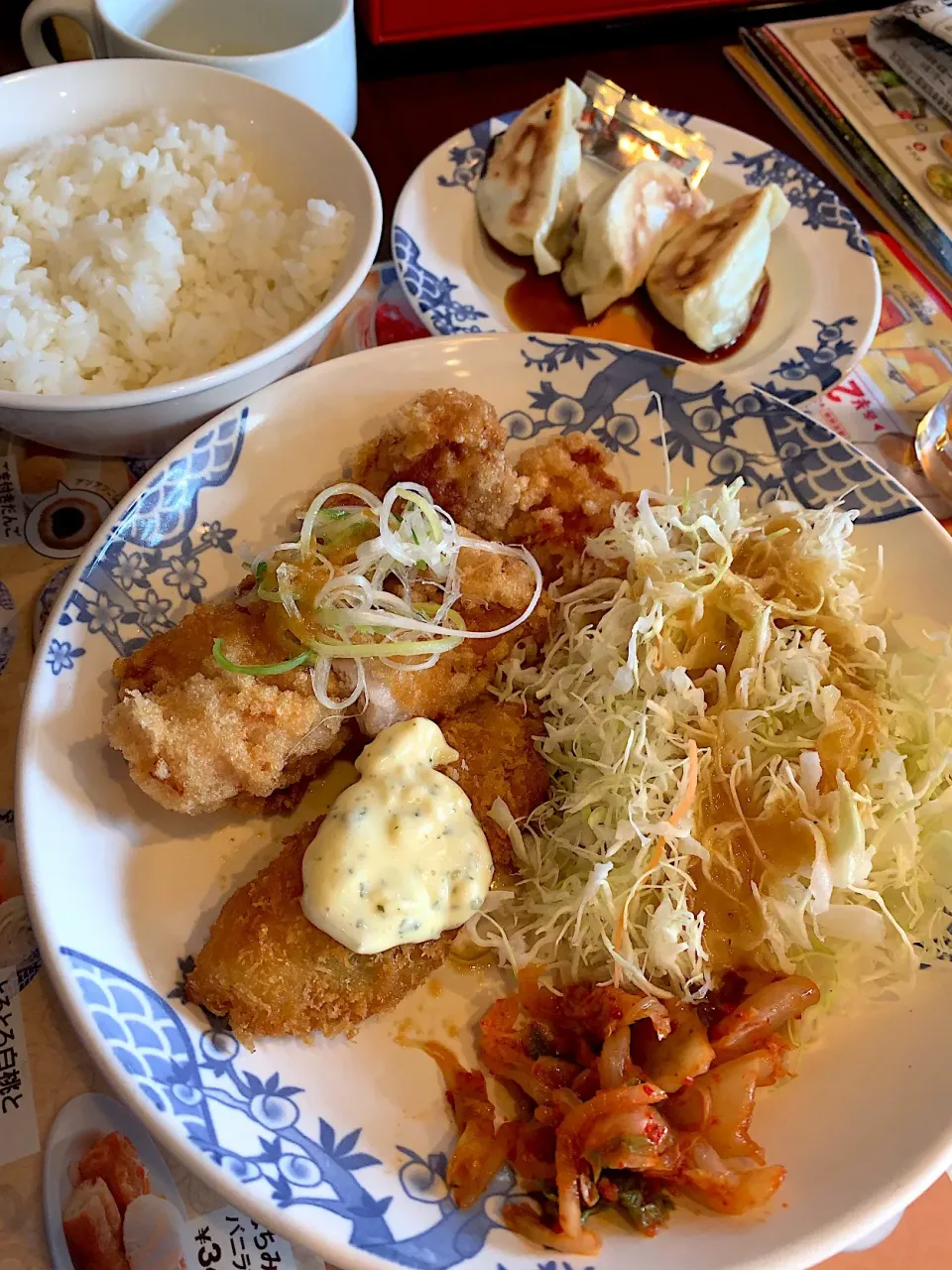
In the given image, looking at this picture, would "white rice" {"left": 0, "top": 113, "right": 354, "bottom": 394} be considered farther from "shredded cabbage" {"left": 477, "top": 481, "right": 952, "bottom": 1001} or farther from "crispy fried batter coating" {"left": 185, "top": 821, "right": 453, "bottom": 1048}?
"crispy fried batter coating" {"left": 185, "top": 821, "right": 453, "bottom": 1048}

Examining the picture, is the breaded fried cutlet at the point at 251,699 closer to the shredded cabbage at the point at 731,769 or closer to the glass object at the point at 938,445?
the shredded cabbage at the point at 731,769

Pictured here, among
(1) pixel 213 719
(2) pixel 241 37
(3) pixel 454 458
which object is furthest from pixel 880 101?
(1) pixel 213 719

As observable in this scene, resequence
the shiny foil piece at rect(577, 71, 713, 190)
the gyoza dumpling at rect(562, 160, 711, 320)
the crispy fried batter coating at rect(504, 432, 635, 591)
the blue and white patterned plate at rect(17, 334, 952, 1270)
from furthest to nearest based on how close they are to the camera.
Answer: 1. the shiny foil piece at rect(577, 71, 713, 190)
2. the gyoza dumpling at rect(562, 160, 711, 320)
3. the crispy fried batter coating at rect(504, 432, 635, 591)
4. the blue and white patterned plate at rect(17, 334, 952, 1270)

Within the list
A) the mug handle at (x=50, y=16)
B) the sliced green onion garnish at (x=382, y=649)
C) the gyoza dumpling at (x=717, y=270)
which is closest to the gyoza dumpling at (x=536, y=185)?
the gyoza dumpling at (x=717, y=270)

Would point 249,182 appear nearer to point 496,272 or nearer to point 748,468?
point 496,272

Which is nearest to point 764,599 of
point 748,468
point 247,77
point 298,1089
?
point 748,468

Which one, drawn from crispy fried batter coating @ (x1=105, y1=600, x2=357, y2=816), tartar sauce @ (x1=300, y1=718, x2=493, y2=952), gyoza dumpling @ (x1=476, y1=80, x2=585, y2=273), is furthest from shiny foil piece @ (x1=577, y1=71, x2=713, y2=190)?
tartar sauce @ (x1=300, y1=718, x2=493, y2=952)

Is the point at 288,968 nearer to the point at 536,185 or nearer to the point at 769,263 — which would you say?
the point at 536,185
